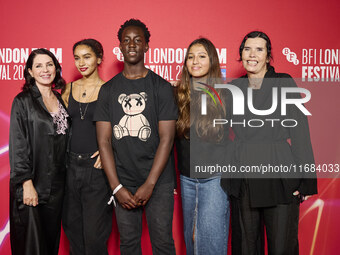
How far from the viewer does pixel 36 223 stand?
2.01 metres

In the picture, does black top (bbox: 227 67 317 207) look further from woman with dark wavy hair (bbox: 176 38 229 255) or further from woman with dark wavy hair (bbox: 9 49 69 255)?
woman with dark wavy hair (bbox: 9 49 69 255)

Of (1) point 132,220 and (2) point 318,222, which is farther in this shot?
(2) point 318,222

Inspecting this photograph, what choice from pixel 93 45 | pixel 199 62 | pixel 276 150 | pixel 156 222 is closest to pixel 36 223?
pixel 156 222

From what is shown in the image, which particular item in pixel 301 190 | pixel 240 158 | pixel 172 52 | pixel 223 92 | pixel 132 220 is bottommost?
pixel 132 220

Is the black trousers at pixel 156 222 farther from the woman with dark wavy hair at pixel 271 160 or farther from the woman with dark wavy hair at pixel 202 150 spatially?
the woman with dark wavy hair at pixel 271 160

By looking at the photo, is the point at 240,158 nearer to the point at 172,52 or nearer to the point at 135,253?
the point at 135,253

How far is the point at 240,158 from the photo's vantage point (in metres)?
1.97

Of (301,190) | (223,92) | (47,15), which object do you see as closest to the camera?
(301,190)

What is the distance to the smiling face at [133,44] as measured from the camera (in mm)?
1918

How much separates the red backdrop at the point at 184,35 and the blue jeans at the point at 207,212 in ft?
3.53

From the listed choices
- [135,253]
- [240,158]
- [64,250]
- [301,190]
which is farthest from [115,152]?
[64,250]

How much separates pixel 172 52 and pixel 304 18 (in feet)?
3.75

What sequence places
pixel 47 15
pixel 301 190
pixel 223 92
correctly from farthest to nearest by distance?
pixel 47 15 < pixel 223 92 < pixel 301 190

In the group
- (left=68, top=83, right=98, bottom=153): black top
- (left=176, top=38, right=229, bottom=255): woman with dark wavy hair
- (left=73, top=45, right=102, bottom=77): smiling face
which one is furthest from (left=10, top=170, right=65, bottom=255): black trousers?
(left=176, top=38, right=229, bottom=255): woman with dark wavy hair
